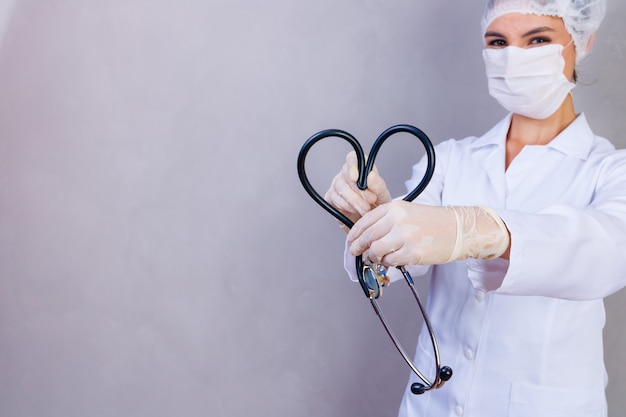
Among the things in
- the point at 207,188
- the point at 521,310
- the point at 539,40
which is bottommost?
the point at 521,310

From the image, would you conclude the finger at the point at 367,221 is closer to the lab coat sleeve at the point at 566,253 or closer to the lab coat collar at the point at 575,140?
the lab coat sleeve at the point at 566,253

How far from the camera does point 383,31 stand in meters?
1.57

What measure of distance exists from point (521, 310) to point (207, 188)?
0.74 meters

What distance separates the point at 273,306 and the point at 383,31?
694mm

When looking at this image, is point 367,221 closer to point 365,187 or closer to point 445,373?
point 365,187

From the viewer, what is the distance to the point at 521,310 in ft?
3.67

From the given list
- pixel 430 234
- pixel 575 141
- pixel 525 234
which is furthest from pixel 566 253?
pixel 575 141

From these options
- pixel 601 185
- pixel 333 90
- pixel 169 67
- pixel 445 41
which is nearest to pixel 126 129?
pixel 169 67

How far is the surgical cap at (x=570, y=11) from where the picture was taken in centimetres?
117

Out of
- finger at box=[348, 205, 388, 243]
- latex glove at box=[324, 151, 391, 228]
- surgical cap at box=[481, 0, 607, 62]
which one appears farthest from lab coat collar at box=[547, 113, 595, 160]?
finger at box=[348, 205, 388, 243]

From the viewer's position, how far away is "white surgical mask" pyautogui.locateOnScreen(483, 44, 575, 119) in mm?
1172

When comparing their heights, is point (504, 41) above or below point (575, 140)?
above

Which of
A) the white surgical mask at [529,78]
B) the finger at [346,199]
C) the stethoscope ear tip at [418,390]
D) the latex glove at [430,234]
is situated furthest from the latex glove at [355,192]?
the white surgical mask at [529,78]

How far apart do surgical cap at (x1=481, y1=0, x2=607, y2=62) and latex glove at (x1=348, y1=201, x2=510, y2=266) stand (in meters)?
0.51
